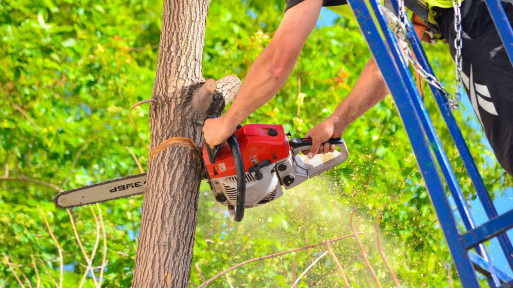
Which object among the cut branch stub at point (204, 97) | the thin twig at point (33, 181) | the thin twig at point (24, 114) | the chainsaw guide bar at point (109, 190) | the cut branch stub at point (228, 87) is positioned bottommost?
the chainsaw guide bar at point (109, 190)

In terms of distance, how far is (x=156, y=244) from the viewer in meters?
2.37

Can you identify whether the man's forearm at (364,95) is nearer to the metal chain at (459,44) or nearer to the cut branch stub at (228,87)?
the metal chain at (459,44)

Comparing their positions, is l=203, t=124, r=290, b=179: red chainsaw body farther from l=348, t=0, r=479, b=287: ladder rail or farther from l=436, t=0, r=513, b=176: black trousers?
l=348, t=0, r=479, b=287: ladder rail

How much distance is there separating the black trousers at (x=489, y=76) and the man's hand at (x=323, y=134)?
2.15 feet

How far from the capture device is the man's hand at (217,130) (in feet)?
6.69

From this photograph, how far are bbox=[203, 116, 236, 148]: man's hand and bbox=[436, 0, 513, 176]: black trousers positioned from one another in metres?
0.80

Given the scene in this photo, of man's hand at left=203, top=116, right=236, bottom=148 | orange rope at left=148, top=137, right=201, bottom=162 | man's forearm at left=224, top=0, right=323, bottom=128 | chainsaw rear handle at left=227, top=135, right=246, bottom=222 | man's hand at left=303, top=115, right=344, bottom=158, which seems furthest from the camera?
orange rope at left=148, top=137, right=201, bottom=162

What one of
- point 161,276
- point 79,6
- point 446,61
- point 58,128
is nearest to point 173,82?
point 161,276

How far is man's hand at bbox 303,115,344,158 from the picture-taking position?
2303 millimetres

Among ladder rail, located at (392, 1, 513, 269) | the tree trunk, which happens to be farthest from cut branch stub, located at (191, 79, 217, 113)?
ladder rail, located at (392, 1, 513, 269)

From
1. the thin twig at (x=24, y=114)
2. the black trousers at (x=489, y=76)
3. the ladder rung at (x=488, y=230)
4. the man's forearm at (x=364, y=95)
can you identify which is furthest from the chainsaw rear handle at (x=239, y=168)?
the thin twig at (x=24, y=114)

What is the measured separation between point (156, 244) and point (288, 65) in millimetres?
1023

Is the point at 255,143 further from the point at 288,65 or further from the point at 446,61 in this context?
the point at 446,61

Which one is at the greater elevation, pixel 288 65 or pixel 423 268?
pixel 288 65
